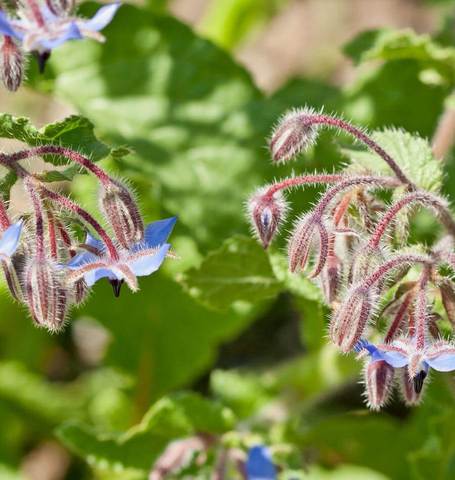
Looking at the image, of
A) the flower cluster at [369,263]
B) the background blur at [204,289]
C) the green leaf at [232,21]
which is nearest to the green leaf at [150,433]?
the background blur at [204,289]

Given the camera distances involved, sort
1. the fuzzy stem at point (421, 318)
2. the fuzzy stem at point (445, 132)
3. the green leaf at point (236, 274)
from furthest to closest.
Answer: the fuzzy stem at point (445, 132), the green leaf at point (236, 274), the fuzzy stem at point (421, 318)

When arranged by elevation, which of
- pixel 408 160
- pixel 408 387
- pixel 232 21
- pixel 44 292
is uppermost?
pixel 232 21

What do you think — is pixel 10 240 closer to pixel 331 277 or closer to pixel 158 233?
pixel 158 233

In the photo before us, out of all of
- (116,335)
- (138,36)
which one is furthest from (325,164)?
(116,335)

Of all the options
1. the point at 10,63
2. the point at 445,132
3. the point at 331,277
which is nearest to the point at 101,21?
the point at 10,63

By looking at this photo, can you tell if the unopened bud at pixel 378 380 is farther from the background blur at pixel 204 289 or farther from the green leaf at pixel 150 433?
the green leaf at pixel 150 433

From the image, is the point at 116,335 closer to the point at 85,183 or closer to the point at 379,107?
the point at 85,183
